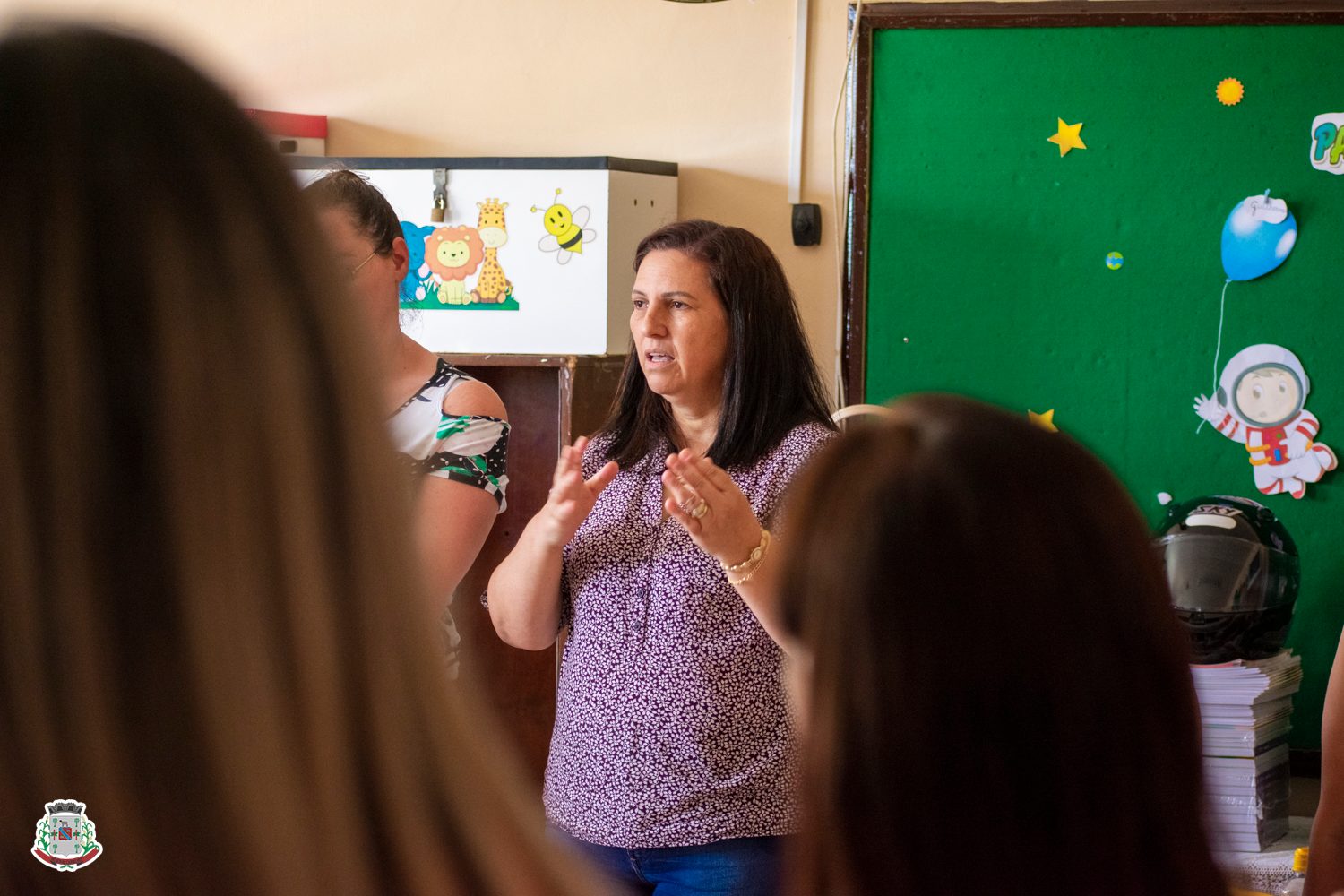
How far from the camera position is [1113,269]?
3.14m

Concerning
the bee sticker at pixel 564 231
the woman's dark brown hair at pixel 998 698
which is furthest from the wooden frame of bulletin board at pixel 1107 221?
the woman's dark brown hair at pixel 998 698

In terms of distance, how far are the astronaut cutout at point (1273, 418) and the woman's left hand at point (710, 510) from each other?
1.99 meters

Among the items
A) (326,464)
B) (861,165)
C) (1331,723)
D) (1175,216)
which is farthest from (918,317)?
(326,464)

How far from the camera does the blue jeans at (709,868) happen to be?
5.04 feet

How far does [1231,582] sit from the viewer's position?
264cm

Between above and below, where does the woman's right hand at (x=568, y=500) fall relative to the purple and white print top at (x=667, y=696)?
above

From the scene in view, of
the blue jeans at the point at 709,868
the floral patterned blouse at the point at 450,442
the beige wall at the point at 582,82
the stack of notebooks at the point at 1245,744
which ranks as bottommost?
the stack of notebooks at the point at 1245,744

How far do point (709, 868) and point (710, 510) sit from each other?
17.2 inches

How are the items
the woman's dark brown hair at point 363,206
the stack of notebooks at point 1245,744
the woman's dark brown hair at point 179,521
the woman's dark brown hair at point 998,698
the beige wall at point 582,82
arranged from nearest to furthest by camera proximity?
1. the woman's dark brown hair at point 179,521
2. the woman's dark brown hair at point 998,698
3. the woman's dark brown hair at point 363,206
4. the stack of notebooks at point 1245,744
5. the beige wall at point 582,82

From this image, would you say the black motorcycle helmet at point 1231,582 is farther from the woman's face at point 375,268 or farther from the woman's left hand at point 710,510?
the woman's face at point 375,268

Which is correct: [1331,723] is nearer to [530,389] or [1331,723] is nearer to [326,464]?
[326,464]

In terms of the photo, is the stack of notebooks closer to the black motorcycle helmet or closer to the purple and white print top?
the black motorcycle helmet

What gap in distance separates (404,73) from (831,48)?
119 cm

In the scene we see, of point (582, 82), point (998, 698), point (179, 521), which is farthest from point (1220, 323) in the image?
point (179, 521)
